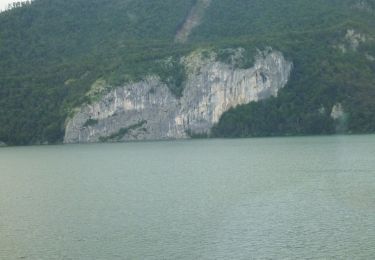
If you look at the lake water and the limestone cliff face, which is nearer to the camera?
the lake water

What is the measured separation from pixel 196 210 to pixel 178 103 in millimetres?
119504

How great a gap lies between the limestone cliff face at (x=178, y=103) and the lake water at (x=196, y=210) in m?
77.1

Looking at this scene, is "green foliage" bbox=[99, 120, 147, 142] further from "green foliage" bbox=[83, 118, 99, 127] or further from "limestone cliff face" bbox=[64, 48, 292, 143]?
"green foliage" bbox=[83, 118, 99, 127]

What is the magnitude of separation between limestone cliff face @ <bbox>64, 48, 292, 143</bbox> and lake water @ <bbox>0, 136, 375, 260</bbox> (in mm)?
77102

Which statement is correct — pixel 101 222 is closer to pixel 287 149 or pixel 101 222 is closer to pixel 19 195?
pixel 19 195

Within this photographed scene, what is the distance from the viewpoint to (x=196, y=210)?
170 ft

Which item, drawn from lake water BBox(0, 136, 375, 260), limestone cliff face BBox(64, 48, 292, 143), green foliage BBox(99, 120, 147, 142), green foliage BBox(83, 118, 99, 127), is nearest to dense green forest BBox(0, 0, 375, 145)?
limestone cliff face BBox(64, 48, 292, 143)

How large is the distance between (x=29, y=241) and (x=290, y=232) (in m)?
16.3

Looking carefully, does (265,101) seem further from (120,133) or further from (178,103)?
(120,133)

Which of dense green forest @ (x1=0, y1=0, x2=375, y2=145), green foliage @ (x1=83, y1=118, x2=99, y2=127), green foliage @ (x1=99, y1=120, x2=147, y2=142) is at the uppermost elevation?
dense green forest @ (x1=0, y1=0, x2=375, y2=145)

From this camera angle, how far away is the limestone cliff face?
168 m

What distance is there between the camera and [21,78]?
184625 mm

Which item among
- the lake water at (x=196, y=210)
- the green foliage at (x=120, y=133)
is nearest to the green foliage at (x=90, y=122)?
the green foliage at (x=120, y=133)

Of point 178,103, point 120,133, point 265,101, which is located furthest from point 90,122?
point 265,101
